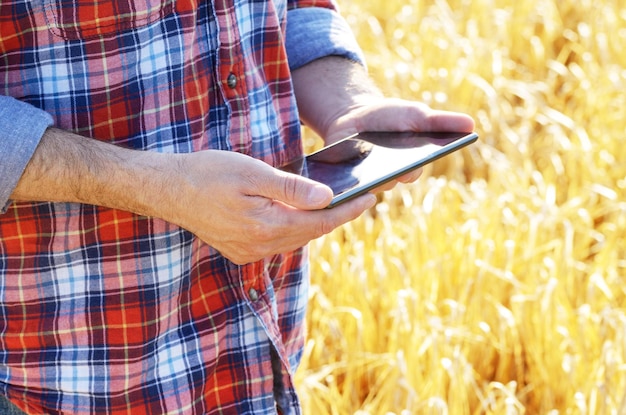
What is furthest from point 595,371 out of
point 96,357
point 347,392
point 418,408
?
point 96,357

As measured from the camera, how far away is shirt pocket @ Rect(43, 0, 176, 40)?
102 cm

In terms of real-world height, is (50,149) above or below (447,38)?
above

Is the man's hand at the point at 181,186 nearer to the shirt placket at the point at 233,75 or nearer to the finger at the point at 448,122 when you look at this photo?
the shirt placket at the point at 233,75

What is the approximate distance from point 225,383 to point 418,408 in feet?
2.21

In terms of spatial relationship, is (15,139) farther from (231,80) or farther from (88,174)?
(231,80)

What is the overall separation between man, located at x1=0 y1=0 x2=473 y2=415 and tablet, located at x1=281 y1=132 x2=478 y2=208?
4 centimetres

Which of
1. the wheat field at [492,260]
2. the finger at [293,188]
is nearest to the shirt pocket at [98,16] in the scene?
the finger at [293,188]

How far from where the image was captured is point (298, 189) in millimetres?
1013

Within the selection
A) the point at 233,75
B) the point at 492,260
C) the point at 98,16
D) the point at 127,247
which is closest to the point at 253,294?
the point at 127,247

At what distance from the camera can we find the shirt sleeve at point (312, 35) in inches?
53.9

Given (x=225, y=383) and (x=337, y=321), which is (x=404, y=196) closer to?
(x=337, y=321)

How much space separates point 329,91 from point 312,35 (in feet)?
0.30

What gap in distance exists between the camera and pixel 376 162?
3.83 feet

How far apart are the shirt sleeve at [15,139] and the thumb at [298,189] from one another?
257 millimetres
